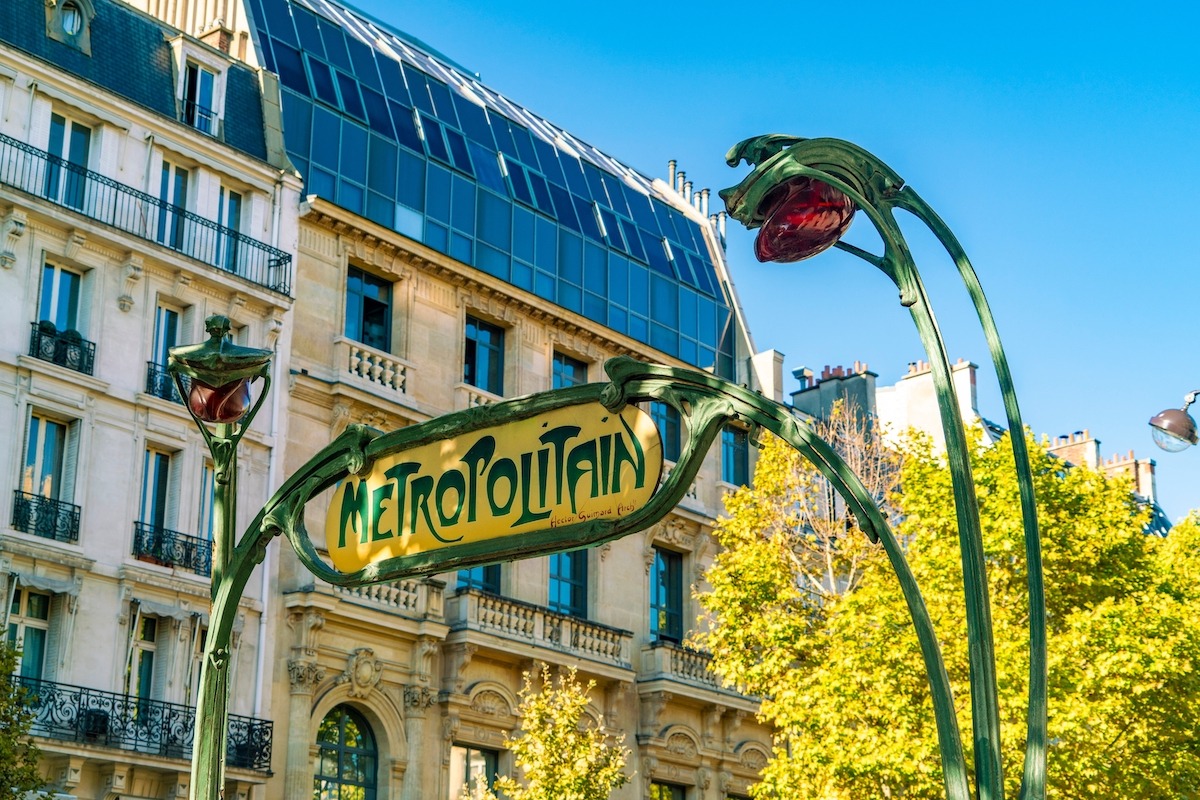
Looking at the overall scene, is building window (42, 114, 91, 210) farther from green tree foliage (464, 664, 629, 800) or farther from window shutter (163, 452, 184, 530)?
green tree foliage (464, 664, 629, 800)

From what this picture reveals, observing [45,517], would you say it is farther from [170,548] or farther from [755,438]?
[755,438]

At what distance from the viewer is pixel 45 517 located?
80.7 ft

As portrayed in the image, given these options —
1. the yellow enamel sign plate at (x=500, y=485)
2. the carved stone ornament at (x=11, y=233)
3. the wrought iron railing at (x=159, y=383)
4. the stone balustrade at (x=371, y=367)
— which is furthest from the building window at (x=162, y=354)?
the yellow enamel sign plate at (x=500, y=485)

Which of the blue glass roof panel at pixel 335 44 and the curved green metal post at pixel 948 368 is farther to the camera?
the blue glass roof panel at pixel 335 44

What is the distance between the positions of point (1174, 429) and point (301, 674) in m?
16.2

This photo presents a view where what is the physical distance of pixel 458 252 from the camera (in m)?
32.3

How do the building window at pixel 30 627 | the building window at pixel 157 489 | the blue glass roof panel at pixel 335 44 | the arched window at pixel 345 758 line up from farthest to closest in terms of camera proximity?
the blue glass roof panel at pixel 335 44 < the arched window at pixel 345 758 < the building window at pixel 157 489 < the building window at pixel 30 627

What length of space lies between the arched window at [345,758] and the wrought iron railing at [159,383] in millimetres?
5872

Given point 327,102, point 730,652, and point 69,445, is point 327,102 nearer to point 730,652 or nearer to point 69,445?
point 69,445

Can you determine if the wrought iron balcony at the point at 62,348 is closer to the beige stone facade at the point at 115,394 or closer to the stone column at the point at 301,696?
the beige stone facade at the point at 115,394

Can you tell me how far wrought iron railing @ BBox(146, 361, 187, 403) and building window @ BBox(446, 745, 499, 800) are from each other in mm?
7841

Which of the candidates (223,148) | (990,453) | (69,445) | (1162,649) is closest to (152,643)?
(69,445)

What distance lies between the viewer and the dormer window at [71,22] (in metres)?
27.0

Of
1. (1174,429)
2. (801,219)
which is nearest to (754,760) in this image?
(1174,429)
